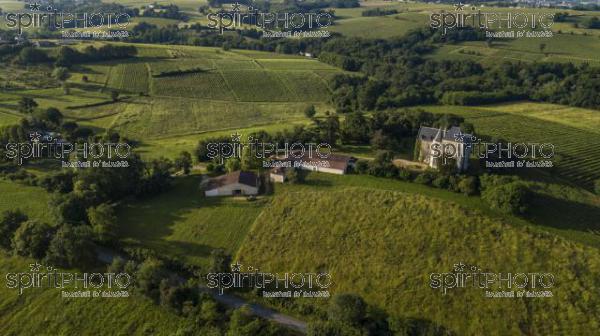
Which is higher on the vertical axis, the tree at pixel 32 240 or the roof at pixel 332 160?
the roof at pixel 332 160

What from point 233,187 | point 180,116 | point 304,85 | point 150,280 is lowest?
point 150,280

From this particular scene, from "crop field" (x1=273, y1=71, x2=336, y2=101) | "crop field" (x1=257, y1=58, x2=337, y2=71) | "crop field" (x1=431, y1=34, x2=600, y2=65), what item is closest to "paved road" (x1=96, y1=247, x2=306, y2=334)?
"crop field" (x1=273, y1=71, x2=336, y2=101)

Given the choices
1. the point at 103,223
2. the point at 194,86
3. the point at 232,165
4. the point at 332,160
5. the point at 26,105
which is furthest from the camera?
the point at 194,86

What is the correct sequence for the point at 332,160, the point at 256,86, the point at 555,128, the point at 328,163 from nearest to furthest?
the point at 328,163 → the point at 332,160 → the point at 555,128 → the point at 256,86

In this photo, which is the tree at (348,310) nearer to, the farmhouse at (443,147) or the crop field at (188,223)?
the crop field at (188,223)

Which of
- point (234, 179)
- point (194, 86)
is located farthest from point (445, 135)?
point (194, 86)

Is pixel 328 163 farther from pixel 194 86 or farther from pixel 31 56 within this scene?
pixel 31 56

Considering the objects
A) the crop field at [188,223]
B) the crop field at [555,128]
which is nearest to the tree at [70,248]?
the crop field at [188,223]
